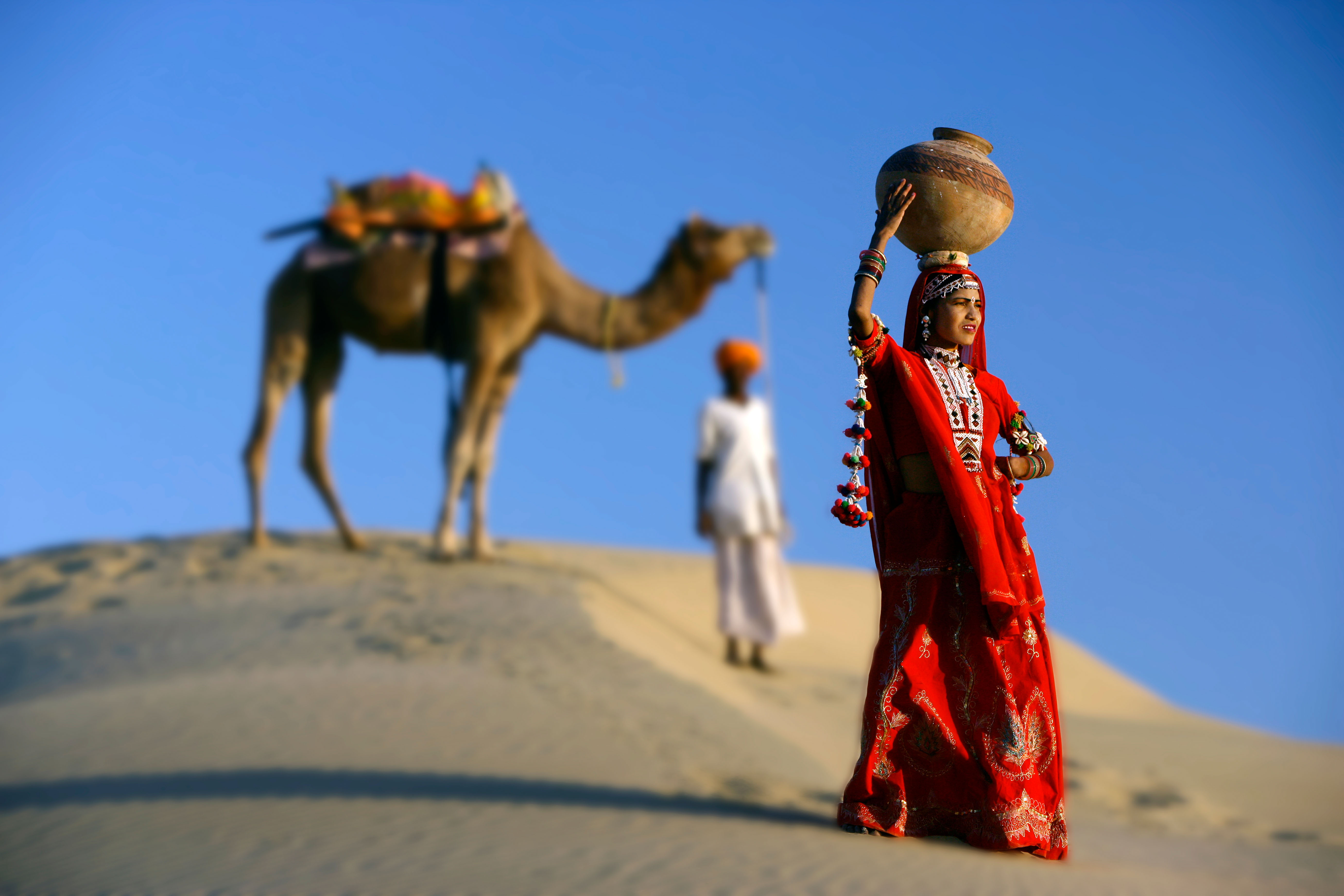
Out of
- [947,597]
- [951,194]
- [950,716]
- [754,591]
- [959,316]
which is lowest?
[754,591]

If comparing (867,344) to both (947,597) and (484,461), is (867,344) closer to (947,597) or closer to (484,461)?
(947,597)

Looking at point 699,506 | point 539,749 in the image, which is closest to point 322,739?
point 539,749

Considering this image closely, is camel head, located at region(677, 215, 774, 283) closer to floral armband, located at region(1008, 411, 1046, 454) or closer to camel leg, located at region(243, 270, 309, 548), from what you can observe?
camel leg, located at region(243, 270, 309, 548)

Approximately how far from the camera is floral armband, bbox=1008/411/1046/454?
321cm

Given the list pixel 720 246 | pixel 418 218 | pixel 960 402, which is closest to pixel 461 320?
pixel 418 218

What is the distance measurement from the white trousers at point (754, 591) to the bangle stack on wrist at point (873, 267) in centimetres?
988

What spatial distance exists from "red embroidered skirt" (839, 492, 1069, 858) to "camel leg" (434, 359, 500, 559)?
11764 mm

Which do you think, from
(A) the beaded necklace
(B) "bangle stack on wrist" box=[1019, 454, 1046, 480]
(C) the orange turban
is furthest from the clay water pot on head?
(C) the orange turban

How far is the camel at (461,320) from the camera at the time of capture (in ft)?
48.4

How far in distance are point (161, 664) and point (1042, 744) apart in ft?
37.6

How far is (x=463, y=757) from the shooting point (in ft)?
35.4

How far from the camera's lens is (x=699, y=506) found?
12.8 m

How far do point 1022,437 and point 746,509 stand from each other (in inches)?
371

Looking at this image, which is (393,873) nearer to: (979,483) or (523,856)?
(523,856)
